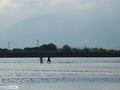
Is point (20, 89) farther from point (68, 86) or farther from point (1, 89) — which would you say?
point (68, 86)

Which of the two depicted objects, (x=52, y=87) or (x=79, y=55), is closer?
(x=52, y=87)

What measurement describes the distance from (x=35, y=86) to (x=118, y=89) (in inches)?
308

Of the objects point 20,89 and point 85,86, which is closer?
point 20,89

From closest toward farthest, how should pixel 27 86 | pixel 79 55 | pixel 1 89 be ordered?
pixel 1 89 → pixel 27 86 → pixel 79 55

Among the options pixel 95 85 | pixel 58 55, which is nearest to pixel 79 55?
pixel 58 55

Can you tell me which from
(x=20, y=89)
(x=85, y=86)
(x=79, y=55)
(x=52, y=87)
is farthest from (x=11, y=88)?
(x=79, y=55)

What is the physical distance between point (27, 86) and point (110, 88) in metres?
7.63

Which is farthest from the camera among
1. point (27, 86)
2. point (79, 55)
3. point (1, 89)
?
point (79, 55)

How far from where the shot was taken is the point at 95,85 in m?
45.5

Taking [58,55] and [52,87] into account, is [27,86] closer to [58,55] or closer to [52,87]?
[52,87]

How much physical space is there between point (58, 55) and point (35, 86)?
155728 mm

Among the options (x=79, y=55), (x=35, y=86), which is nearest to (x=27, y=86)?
(x=35, y=86)

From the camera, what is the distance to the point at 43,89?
41.2 metres

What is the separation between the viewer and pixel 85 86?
44031 mm
